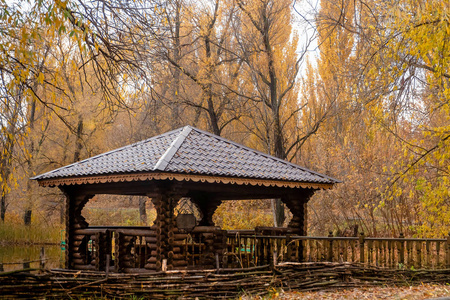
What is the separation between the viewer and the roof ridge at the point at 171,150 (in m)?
9.36

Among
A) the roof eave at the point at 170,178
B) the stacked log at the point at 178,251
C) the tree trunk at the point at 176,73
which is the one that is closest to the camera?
the tree trunk at the point at 176,73

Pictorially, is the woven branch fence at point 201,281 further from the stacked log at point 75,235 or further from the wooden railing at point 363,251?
the stacked log at point 75,235

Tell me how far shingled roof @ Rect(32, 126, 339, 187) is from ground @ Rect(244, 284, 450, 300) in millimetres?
2560

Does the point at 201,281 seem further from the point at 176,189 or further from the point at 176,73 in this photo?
the point at 176,73

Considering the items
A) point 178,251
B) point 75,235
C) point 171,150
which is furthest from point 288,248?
point 75,235

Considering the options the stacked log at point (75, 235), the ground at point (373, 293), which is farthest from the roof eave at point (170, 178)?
the ground at point (373, 293)

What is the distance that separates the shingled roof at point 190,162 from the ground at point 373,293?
2560 mm

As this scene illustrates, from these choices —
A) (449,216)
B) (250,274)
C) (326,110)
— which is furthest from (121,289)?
(326,110)

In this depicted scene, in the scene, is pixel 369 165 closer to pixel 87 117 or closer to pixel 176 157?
pixel 176 157

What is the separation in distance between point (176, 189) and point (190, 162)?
620 millimetres

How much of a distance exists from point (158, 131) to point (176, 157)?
13932mm

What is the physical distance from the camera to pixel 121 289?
8914mm

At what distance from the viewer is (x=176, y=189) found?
1003 cm

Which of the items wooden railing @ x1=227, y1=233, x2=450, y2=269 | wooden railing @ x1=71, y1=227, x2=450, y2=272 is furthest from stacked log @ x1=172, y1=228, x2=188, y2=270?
wooden railing @ x1=227, y1=233, x2=450, y2=269
